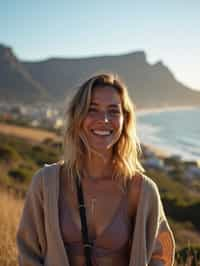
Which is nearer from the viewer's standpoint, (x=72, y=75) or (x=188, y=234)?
(x=188, y=234)

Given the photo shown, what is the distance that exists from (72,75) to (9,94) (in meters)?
35.4

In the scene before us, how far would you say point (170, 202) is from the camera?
42.7 ft

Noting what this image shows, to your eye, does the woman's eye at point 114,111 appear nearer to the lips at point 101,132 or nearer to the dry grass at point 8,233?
the lips at point 101,132

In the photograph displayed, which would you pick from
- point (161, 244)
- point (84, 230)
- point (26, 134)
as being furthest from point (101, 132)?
point (26, 134)

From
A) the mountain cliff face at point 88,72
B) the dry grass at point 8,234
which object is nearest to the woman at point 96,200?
the dry grass at point 8,234

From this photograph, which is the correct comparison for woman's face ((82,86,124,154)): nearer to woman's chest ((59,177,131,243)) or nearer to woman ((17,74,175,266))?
woman ((17,74,175,266))

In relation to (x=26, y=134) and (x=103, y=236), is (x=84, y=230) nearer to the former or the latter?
(x=103, y=236)

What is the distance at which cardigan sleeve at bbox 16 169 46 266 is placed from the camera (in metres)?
1.99

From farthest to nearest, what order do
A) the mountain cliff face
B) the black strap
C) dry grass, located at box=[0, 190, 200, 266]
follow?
the mountain cliff face → dry grass, located at box=[0, 190, 200, 266] → the black strap

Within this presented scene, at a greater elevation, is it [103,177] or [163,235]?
[103,177]

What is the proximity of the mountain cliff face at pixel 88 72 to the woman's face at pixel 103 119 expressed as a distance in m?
87.9

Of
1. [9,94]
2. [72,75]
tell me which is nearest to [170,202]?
[9,94]

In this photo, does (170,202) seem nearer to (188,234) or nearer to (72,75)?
(188,234)

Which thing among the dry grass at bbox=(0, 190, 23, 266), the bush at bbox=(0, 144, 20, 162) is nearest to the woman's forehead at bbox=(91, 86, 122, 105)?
the dry grass at bbox=(0, 190, 23, 266)
